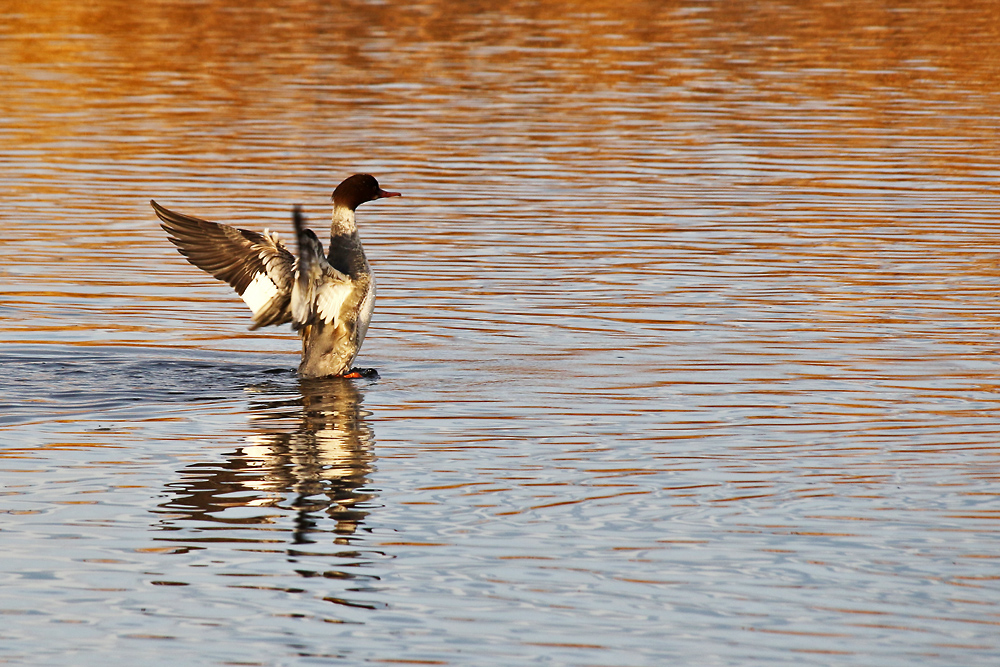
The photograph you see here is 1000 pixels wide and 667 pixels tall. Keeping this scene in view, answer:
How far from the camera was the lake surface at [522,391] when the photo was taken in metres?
6.99

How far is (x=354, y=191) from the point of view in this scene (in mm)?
12102

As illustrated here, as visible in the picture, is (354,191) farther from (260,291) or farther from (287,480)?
(287,480)

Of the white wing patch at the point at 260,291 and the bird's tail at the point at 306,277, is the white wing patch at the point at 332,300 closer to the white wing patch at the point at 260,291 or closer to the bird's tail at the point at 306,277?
the bird's tail at the point at 306,277

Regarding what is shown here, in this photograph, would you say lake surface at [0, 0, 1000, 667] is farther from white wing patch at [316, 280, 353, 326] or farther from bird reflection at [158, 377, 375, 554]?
white wing patch at [316, 280, 353, 326]

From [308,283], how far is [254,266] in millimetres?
498

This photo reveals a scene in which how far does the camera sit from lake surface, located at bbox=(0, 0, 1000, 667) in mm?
6988

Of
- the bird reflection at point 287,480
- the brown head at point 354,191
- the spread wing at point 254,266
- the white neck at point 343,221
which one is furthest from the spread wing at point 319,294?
the bird reflection at point 287,480

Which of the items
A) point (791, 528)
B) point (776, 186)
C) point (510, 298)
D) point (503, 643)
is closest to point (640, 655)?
point (503, 643)

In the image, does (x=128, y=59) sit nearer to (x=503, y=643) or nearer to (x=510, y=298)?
(x=510, y=298)

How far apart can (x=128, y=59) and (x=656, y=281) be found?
2077cm

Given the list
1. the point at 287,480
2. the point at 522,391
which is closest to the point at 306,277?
the point at 522,391

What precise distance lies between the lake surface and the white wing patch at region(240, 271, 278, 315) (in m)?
0.57

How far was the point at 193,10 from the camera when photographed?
4100 cm

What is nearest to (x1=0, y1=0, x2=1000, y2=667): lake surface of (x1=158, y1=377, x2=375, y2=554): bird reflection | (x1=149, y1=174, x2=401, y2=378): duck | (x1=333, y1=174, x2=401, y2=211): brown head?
(x1=158, y1=377, x2=375, y2=554): bird reflection
